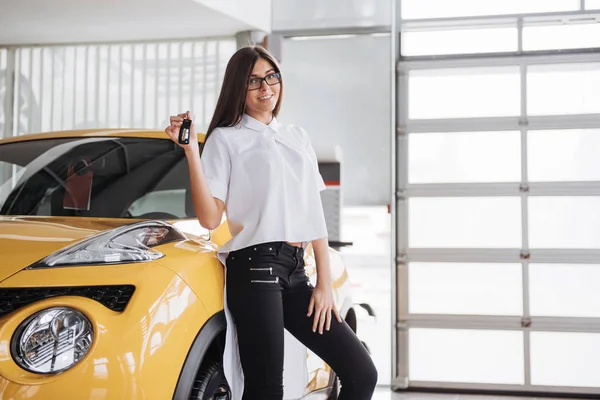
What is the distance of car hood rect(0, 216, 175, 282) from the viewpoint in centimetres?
200

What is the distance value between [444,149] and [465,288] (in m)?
1.26

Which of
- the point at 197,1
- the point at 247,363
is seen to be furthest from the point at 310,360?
the point at 197,1

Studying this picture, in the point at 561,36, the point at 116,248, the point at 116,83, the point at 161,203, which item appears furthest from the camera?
the point at 116,83

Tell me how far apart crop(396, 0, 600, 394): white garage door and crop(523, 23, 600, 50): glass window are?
0.4 inches

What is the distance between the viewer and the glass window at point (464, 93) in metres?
6.77

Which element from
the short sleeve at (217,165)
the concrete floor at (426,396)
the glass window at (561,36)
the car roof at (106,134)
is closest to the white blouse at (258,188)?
the short sleeve at (217,165)

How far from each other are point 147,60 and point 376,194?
258cm

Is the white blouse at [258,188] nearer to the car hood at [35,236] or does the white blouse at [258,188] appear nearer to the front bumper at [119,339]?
the front bumper at [119,339]

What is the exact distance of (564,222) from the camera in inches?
257

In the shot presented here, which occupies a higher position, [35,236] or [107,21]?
[107,21]

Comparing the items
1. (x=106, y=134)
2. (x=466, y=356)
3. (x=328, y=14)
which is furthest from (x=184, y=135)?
(x=328, y=14)

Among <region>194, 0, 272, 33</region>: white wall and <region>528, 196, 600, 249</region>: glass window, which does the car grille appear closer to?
<region>194, 0, 272, 33</region>: white wall

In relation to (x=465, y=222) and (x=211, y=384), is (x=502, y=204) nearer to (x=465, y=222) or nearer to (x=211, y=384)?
(x=465, y=222)

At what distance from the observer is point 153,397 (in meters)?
1.94
